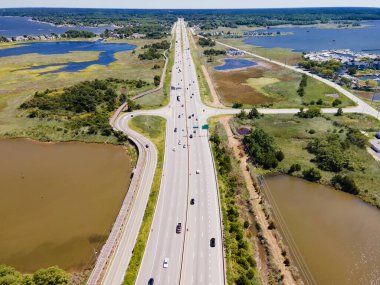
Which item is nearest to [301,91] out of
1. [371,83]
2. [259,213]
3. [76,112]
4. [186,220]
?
[371,83]

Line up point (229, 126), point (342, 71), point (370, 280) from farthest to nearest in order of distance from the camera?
point (342, 71), point (229, 126), point (370, 280)

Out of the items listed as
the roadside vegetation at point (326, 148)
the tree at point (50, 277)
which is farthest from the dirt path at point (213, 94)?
the tree at point (50, 277)

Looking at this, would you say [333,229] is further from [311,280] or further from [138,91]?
[138,91]

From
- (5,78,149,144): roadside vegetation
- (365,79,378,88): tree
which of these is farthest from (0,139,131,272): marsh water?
(365,79,378,88): tree

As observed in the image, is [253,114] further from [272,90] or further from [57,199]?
[57,199]

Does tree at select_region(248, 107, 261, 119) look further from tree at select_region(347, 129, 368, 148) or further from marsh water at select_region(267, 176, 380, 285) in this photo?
marsh water at select_region(267, 176, 380, 285)

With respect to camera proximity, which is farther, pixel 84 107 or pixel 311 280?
pixel 84 107

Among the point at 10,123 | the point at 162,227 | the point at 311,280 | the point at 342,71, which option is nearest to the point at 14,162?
the point at 10,123
